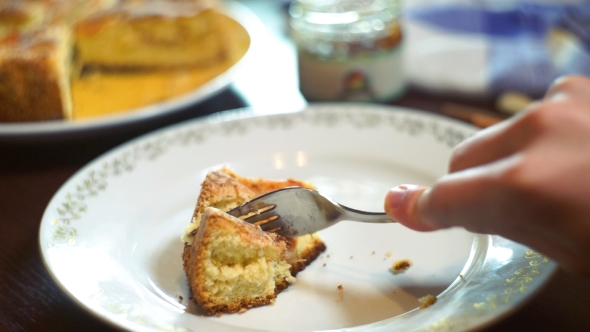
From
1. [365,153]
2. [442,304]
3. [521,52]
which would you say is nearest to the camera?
[442,304]

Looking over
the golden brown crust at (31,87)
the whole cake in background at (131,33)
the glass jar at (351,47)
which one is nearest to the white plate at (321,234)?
the glass jar at (351,47)

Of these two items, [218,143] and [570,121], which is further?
[218,143]

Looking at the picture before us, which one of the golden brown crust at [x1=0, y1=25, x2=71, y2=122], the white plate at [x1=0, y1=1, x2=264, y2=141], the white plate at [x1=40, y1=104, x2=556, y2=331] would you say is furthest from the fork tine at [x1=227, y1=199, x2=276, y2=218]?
the golden brown crust at [x1=0, y1=25, x2=71, y2=122]

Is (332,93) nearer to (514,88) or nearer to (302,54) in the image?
(302,54)

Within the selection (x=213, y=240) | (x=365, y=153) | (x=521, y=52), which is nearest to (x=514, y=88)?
(x=521, y=52)

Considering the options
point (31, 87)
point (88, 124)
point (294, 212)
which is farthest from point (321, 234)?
point (31, 87)

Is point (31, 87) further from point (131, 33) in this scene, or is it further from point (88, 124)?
point (131, 33)

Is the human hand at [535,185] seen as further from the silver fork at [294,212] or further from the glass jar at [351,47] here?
the glass jar at [351,47]
